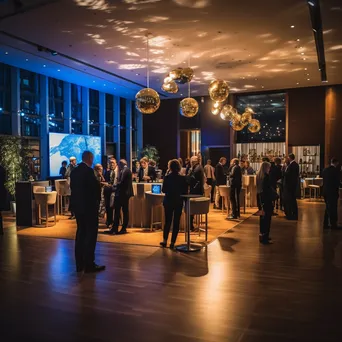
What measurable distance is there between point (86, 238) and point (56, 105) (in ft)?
34.4

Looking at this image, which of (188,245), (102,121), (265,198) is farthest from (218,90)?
(102,121)

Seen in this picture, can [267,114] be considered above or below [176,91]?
above

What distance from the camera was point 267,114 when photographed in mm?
16516

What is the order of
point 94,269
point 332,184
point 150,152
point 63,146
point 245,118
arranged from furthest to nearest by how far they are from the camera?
point 150,152 < point 63,146 < point 245,118 < point 332,184 < point 94,269

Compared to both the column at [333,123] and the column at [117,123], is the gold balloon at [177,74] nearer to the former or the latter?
the column at [333,123]

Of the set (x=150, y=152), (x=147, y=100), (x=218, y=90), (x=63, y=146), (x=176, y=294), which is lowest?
(x=176, y=294)

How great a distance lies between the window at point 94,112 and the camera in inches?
643

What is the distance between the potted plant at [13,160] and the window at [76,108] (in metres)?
4.51

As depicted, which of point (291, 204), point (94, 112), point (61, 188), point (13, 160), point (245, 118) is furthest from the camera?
point (94, 112)

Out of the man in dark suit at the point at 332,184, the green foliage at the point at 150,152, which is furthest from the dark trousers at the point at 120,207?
the green foliage at the point at 150,152

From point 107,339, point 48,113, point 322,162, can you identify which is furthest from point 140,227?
point 322,162

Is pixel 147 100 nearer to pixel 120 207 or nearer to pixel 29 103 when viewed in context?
pixel 120 207

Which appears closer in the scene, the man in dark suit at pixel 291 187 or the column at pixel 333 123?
the man in dark suit at pixel 291 187

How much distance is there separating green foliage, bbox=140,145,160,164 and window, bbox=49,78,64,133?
437 centimetres
